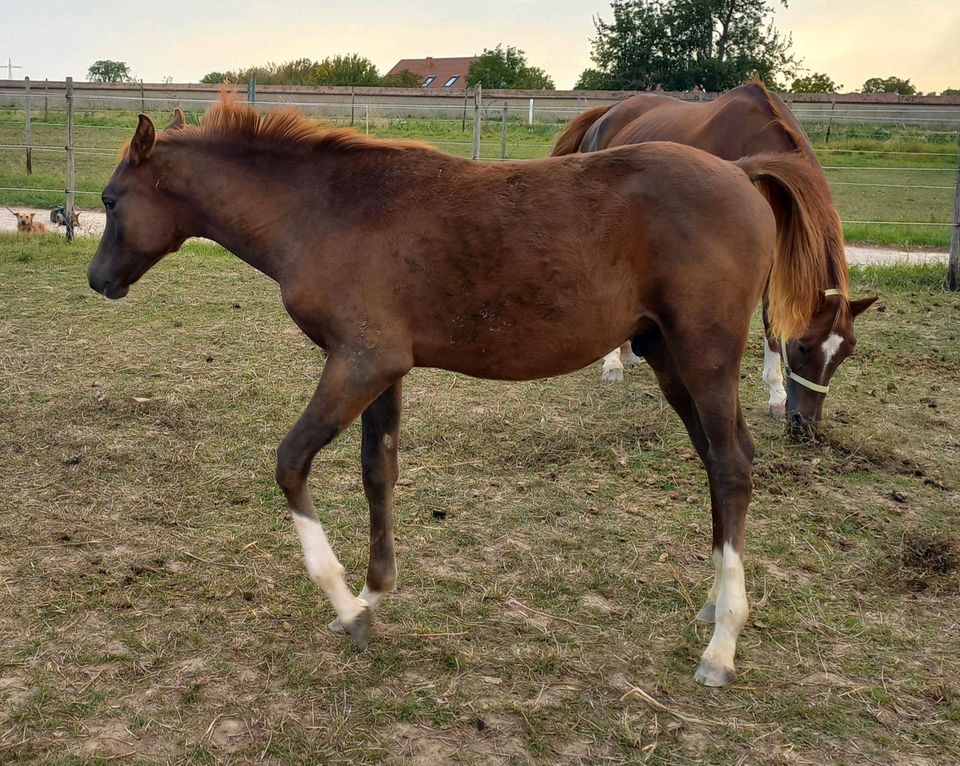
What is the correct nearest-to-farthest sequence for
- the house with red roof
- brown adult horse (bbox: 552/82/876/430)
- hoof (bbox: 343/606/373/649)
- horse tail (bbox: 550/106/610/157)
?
hoof (bbox: 343/606/373/649), brown adult horse (bbox: 552/82/876/430), horse tail (bbox: 550/106/610/157), the house with red roof

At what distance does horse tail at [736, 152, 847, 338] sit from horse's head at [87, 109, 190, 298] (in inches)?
87.7

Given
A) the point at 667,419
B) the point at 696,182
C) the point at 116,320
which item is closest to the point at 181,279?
the point at 116,320

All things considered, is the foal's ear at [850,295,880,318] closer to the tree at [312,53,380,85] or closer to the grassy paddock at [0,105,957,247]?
the grassy paddock at [0,105,957,247]

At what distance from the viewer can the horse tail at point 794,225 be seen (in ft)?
10.5

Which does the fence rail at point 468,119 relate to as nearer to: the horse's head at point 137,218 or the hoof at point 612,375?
the hoof at point 612,375

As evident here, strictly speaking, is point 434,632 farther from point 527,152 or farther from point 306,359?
point 527,152

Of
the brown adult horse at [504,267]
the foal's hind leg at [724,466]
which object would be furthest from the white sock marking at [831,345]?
the foal's hind leg at [724,466]

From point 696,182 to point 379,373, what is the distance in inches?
50.4

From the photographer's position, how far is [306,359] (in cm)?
643

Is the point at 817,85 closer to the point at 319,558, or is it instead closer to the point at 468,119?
the point at 468,119

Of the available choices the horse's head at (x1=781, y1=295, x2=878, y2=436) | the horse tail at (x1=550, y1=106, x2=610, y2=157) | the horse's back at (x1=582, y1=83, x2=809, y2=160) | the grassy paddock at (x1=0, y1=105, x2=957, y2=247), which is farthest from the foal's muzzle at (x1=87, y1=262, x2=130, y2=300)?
the grassy paddock at (x1=0, y1=105, x2=957, y2=247)

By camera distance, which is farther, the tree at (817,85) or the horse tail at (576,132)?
the tree at (817,85)

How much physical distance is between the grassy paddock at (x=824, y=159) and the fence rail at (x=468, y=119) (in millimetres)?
59

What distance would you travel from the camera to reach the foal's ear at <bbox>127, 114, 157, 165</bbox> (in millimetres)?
3105
